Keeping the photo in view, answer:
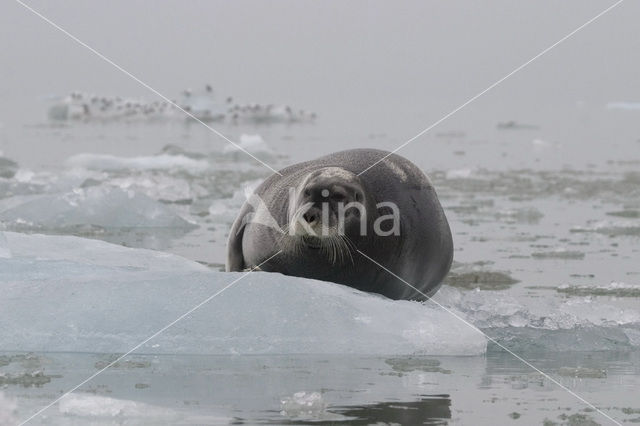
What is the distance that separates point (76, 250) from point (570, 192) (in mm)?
7649

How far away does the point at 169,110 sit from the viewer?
31.7 m

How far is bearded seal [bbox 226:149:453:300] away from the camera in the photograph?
657 cm

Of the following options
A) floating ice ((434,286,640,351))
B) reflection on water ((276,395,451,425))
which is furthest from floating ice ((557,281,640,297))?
reflection on water ((276,395,451,425))

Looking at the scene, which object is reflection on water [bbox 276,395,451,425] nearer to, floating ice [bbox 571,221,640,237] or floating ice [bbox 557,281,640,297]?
floating ice [bbox 557,281,640,297]

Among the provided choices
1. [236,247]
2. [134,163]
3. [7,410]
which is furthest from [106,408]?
[134,163]

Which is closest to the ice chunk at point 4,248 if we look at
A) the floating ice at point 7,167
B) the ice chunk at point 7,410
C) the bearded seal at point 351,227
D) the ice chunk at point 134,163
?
the bearded seal at point 351,227

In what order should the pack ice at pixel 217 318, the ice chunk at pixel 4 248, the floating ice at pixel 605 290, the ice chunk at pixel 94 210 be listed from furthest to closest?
the ice chunk at pixel 94 210, the floating ice at pixel 605 290, the ice chunk at pixel 4 248, the pack ice at pixel 217 318

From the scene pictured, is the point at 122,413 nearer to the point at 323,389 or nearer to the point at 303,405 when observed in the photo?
the point at 303,405

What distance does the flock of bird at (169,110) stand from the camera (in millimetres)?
31125

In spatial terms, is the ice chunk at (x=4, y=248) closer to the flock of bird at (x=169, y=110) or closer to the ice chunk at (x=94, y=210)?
the ice chunk at (x=94, y=210)

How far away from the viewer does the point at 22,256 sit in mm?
7520

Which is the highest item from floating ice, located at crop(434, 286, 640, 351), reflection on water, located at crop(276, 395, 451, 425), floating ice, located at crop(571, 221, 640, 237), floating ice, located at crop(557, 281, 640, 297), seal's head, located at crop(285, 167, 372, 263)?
seal's head, located at crop(285, 167, 372, 263)

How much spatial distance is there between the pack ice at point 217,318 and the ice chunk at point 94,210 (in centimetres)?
423

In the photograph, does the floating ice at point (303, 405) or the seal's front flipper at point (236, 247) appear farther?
the seal's front flipper at point (236, 247)
